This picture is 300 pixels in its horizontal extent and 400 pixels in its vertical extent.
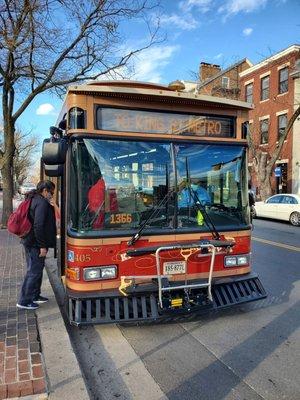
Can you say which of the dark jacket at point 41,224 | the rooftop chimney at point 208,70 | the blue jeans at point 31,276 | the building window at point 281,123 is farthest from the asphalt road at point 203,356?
the rooftop chimney at point 208,70

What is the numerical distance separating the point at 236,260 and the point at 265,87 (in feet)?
96.7

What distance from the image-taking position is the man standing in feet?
18.1

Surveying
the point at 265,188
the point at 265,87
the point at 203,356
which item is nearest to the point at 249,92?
the point at 265,87

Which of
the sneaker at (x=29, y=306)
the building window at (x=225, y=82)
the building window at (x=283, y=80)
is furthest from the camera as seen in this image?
the building window at (x=225, y=82)

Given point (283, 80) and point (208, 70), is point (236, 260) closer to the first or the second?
point (283, 80)

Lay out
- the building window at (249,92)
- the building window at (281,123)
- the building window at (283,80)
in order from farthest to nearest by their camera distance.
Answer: the building window at (249,92) < the building window at (281,123) < the building window at (283,80)

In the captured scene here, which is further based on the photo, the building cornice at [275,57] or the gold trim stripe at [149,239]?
the building cornice at [275,57]

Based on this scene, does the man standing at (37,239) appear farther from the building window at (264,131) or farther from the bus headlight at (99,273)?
the building window at (264,131)

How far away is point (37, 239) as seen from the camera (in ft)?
18.2

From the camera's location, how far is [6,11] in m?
12.3

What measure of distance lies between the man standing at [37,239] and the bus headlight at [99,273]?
109cm

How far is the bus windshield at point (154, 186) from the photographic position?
4.81 metres

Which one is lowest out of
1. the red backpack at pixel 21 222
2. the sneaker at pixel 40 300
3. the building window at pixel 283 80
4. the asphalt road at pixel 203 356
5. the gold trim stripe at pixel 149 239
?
the asphalt road at pixel 203 356

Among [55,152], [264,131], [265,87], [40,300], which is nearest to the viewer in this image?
[55,152]
